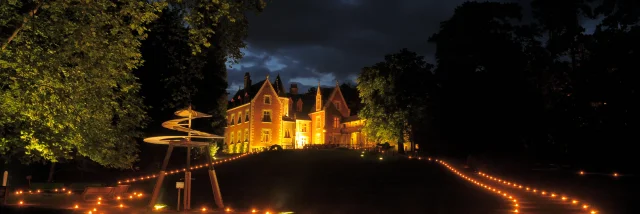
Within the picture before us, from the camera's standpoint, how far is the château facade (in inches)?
3019

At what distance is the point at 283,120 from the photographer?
79.6 meters

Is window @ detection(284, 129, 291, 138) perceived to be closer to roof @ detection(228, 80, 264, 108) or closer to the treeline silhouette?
roof @ detection(228, 80, 264, 108)

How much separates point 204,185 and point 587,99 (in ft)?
86.9

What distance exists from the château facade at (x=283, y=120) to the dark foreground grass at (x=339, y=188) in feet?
99.9

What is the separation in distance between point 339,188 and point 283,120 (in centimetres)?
5256

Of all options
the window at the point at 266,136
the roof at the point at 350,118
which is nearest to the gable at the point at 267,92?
the window at the point at 266,136

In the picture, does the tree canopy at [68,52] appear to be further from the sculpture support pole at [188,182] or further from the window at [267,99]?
the window at [267,99]

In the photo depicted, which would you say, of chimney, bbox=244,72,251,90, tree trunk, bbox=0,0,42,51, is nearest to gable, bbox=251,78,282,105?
chimney, bbox=244,72,251,90

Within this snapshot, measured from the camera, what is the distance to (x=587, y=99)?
37.4 m

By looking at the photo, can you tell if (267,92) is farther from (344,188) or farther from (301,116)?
(344,188)

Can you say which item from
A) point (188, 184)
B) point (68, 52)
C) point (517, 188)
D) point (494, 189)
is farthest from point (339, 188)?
point (68, 52)

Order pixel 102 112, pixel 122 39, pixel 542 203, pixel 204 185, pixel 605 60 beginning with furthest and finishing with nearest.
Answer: pixel 605 60 < pixel 204 185 < pixel 542 203 < pixel 102 112 < pixel 122 39

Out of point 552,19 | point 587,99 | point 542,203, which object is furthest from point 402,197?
point 552,19

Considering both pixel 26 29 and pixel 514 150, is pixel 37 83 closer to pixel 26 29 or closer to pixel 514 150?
pixel 26 29
